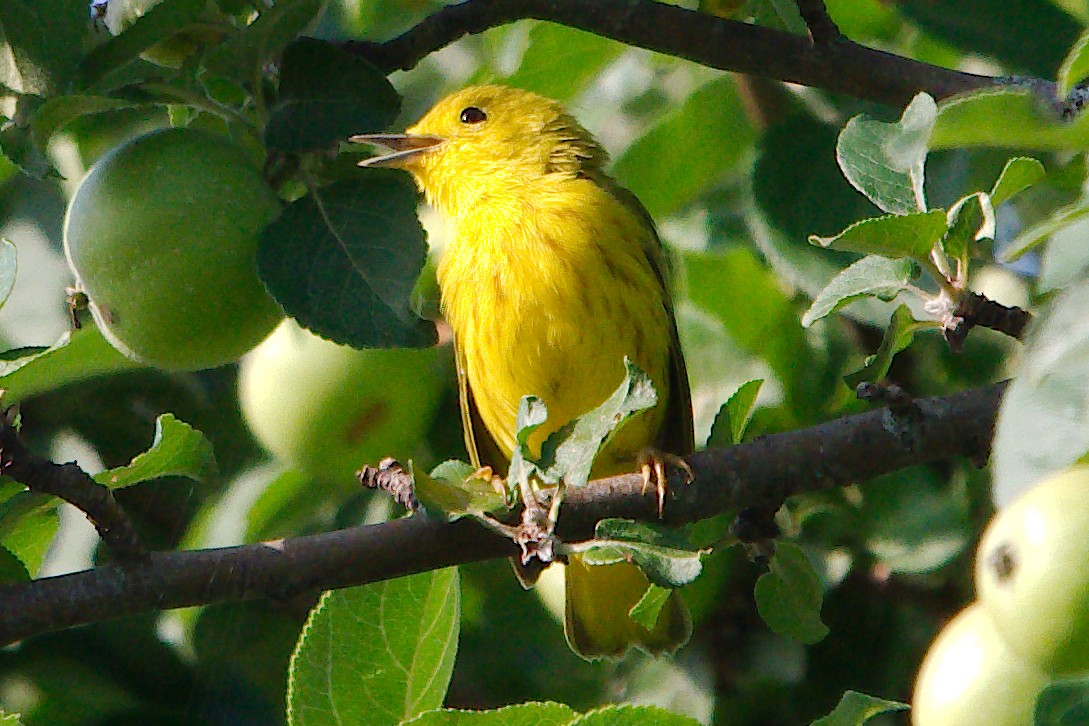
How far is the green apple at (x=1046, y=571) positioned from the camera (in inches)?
38.2

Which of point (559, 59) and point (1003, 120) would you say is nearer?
point (1003, 120)

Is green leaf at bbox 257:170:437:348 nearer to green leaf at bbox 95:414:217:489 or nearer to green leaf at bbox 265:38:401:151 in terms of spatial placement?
green leaf at bbox 265:38:401:151

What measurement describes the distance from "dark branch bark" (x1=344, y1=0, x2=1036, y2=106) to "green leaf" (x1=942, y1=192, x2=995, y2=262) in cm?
49

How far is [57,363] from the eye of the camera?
1991 mm

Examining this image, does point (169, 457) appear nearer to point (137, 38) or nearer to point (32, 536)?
point (32, 536)

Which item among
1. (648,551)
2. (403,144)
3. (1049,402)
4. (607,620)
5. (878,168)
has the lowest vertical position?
(607,620)

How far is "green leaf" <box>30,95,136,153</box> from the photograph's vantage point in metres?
1.79

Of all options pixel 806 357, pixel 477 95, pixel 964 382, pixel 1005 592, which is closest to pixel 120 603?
pixel 1005 592

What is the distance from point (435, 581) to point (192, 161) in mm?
595

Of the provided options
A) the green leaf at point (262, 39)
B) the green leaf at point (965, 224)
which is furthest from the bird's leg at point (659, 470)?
the green leaf at point (262, 39)

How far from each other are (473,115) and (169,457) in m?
1.62

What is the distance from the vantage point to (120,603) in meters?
1.70

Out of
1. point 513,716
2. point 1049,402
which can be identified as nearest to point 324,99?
point 513,716

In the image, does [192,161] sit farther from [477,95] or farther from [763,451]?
[477,95]
